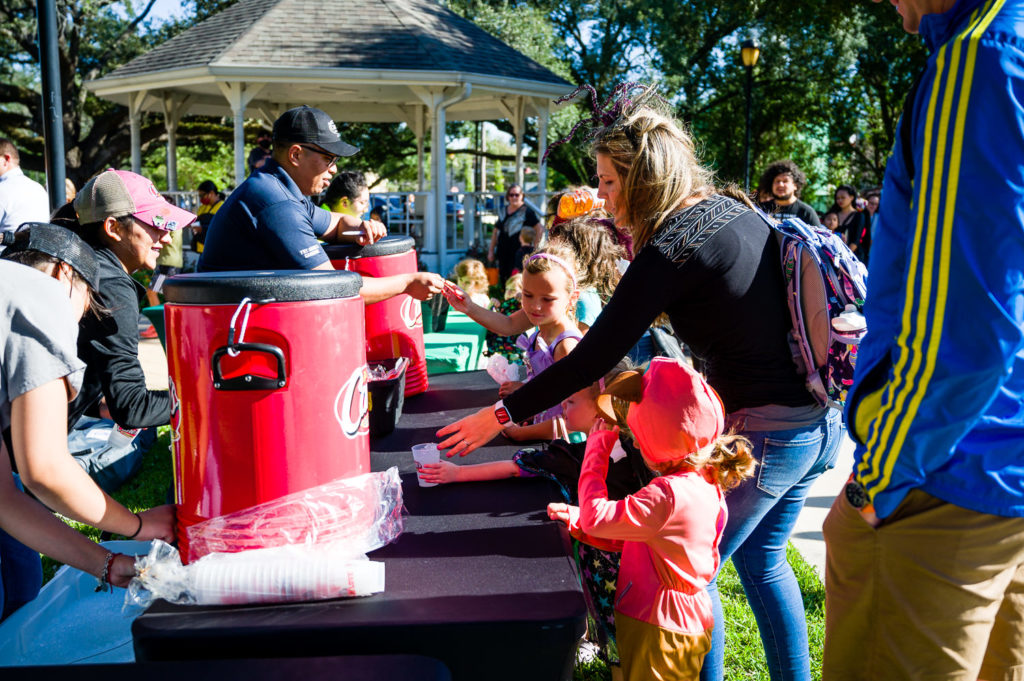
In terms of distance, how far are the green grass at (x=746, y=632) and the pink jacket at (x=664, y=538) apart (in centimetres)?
85

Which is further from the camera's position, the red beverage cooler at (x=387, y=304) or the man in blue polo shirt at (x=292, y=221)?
the red beverage cooler at (x=387, y=304)

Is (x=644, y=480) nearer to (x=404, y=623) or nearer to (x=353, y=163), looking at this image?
(x=404, y=623)

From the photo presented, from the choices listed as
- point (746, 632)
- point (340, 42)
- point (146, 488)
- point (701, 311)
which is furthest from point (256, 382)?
point (340, 42)

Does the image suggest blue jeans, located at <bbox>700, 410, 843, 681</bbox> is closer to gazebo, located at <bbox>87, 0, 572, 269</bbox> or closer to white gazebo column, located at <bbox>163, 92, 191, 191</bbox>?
gazebo, located at <bbox>87, 0, 572, 269</bbox>

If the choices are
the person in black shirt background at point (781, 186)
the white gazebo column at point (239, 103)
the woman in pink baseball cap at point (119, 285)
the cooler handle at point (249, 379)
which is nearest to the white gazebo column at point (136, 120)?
the white gazebo column at point (239, 103)

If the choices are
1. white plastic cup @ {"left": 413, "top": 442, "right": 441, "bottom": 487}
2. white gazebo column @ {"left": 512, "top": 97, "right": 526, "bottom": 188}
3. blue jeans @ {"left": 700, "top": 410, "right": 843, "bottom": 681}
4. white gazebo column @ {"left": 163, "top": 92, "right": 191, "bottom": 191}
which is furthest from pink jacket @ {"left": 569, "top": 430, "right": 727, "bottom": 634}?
white gazebo column @ {"left": 163, "top": 92, "right": 191, "bottom": 191}

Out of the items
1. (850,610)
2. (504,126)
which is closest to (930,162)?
(850,610)

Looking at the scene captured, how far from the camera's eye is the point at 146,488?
4762 mm

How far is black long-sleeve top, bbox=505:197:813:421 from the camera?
201 cm

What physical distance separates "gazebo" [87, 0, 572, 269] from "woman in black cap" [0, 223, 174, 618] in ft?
37.7

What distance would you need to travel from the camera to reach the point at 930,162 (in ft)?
3.98

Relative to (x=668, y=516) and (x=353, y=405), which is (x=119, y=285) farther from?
(x=668, y=516)

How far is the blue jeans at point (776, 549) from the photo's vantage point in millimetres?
2172

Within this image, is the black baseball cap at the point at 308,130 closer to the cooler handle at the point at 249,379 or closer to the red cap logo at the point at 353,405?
the red cap logo at the point at 353,405
